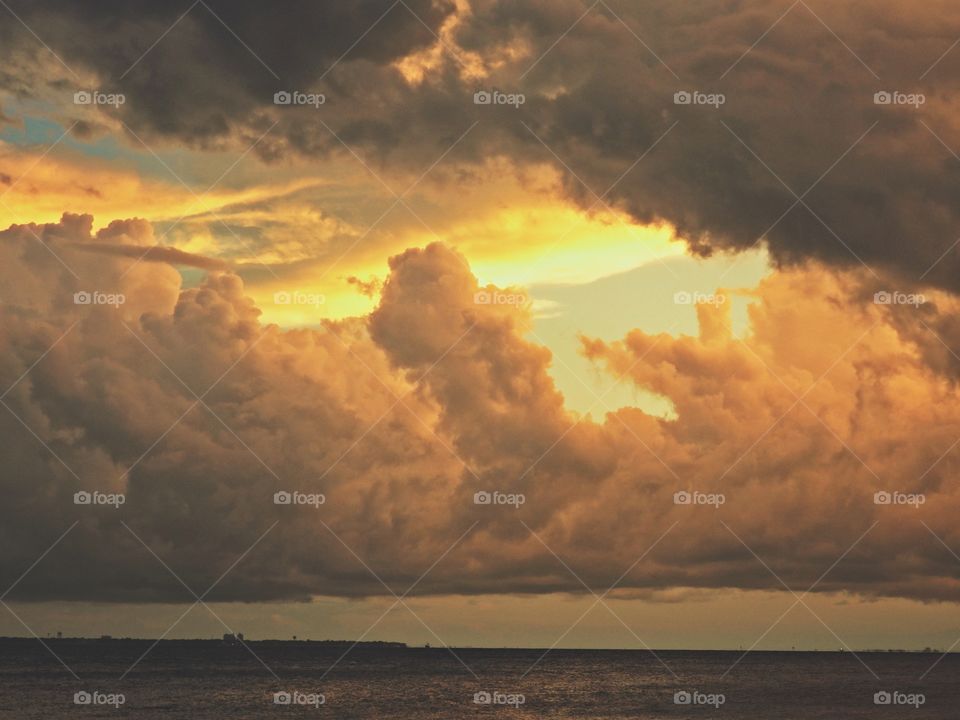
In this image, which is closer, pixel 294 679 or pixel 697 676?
pixel 294 679

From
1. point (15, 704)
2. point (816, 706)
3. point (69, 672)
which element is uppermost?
point (69, 672)

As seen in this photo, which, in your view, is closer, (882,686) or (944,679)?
(882,686)

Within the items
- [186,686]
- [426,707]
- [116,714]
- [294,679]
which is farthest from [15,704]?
[294,679]

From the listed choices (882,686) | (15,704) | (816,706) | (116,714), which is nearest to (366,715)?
(116,714)

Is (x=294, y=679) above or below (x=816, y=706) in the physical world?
above

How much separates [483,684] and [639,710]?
53.2 meters

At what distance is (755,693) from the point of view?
137 m

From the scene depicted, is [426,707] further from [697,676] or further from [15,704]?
[697,676]

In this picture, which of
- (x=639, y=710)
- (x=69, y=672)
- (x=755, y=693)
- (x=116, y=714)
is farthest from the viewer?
(x=69, y=672)

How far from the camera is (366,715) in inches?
4156

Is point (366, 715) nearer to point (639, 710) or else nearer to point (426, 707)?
point (426, 707)

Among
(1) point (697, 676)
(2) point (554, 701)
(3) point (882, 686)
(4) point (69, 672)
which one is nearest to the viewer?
(2) point (554, 701)

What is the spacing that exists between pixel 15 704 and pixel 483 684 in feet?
223

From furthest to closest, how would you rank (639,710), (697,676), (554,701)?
(697,676) → (554,701) → (639,710)
